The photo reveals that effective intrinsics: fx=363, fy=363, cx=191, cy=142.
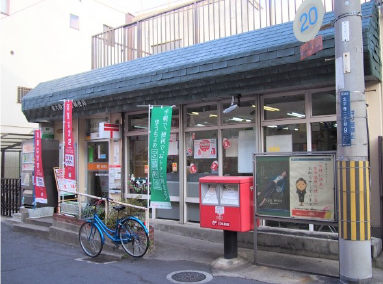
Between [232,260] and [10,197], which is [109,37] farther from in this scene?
[232,260]

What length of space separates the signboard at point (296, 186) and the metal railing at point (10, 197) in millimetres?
8801

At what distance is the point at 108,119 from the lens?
10.8 metres

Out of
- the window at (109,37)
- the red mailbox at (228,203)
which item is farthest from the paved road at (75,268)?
the window at (109,37)

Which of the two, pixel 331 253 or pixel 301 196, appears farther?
pixel 331 253

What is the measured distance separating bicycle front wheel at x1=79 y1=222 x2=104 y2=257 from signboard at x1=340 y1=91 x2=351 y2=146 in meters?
4.77

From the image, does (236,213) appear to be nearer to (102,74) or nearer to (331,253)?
(331,253)

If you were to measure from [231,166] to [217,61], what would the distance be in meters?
2.44

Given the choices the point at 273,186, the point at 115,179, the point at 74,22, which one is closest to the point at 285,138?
the point at 273,186

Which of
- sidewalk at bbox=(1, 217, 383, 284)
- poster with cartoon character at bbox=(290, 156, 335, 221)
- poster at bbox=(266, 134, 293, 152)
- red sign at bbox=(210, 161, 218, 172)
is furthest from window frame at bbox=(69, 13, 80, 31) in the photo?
poster with cartoon character at bbox=(290, 156, 335, 221)

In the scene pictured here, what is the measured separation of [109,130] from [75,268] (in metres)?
4.53

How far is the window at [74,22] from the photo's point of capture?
20594 mm

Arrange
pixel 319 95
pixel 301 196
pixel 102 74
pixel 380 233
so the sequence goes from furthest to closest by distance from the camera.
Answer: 1. pixel 102 74
2. pixel 319 95
3. pixel 380 233
4. pixel 301 196

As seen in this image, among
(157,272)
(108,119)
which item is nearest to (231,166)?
(157,272)

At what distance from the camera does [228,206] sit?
6203mm
